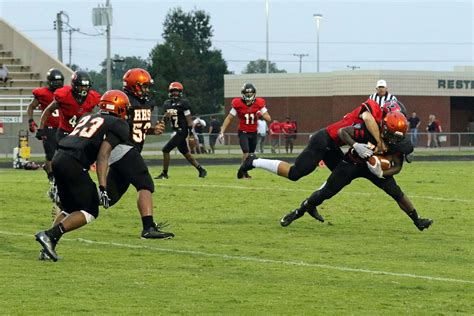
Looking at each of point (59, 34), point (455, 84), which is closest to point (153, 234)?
point (455, 84)

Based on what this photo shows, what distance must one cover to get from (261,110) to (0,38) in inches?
1061

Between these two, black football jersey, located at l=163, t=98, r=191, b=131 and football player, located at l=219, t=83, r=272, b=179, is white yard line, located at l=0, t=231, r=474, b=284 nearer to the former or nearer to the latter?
black football jersey, located at l=163, t=98, r=191, b=131

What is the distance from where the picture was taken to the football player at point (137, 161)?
491 inches

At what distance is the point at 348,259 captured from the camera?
11.6m

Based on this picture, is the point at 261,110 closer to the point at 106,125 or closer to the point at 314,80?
the point at 106,125

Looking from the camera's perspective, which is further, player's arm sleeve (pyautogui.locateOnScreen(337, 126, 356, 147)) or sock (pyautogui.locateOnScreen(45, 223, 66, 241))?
player's arm sleeve (pyautogui.locateOnScreen(337, 126, 356, 147))

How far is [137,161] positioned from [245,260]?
1935mm

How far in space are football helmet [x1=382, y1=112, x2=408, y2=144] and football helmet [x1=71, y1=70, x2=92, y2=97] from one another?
14.0 ft

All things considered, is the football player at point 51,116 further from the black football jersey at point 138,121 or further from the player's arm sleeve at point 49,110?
the black football jersey at point 138,121

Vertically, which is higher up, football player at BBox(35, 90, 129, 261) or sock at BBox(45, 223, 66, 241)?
football player at BBox(35, 90, 129, 261)

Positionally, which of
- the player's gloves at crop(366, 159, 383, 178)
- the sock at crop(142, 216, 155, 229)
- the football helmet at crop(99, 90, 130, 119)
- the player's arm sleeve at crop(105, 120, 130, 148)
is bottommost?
the sock at crop(142, 216, 155, 229)

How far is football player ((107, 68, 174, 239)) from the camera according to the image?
491 inches

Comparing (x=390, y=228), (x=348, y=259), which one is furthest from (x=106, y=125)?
(x=390, y=228)

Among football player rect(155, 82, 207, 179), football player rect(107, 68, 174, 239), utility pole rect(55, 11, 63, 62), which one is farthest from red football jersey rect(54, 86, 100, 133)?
utility pole rect(55, 11, 63, 62)
